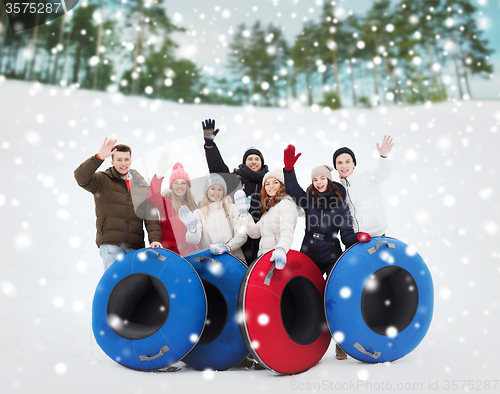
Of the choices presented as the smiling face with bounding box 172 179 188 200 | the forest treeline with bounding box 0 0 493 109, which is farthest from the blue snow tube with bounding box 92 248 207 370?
the forest treeline with bounding box 0 0 493 109

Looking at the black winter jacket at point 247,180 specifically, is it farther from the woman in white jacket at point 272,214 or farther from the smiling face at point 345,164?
the smiling face at point 345,164

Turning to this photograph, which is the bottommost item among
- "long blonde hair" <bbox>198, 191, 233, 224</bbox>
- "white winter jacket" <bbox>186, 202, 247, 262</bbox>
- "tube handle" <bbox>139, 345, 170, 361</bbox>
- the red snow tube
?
"tube handle" <bbox>139, 345, 170, 361</bbox>

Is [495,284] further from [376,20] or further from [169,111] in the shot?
[376,20]

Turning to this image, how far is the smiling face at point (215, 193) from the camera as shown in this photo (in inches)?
128

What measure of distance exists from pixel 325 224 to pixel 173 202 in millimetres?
1425

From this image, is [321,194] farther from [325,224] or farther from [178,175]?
[178,175]

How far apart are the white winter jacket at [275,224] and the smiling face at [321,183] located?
0.84 ft

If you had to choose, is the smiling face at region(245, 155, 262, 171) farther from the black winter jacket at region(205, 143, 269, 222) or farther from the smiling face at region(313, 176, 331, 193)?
the smiling face at region(313, 176, 331, 193)

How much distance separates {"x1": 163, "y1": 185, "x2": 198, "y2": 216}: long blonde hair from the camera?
127 inches

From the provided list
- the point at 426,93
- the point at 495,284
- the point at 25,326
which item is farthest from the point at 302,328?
the point at 426,93

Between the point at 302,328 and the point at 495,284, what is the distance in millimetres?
4172

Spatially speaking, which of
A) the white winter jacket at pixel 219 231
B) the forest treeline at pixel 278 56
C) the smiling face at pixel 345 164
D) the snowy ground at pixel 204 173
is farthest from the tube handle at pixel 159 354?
the forest treeline at pixel 278 56

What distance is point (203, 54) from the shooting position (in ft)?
43.7

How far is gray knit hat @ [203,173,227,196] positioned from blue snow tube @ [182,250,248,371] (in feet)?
2.24
